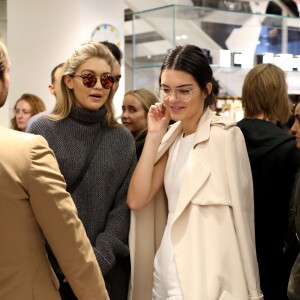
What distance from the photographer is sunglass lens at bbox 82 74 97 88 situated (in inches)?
119

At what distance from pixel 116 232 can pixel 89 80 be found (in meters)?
0.74

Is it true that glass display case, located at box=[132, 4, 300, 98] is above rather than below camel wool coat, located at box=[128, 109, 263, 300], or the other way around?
above

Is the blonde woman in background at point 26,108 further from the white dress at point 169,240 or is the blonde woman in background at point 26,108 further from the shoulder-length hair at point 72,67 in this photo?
the white dress at point 169,240

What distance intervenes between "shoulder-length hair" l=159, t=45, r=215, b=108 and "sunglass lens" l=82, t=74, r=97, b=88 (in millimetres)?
355

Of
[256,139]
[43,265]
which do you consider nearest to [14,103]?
[256,139]

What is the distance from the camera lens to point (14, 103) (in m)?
6.81

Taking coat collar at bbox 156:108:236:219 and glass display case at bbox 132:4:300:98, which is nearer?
coat collar at bbox 156:108:236:219

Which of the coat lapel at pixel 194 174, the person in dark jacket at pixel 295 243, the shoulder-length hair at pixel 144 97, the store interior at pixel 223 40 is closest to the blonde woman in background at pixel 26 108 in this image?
the store interior at pixel 223 40

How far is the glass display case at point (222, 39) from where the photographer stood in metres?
5.18

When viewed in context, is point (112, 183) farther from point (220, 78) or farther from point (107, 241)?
point (220, 78)

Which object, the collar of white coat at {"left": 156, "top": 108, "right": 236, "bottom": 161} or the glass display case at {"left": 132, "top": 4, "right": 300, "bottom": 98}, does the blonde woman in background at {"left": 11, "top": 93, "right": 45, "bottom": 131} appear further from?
the collar of white coat at {"left": 156, "top": 108, "right": 236, "bottom": 161}

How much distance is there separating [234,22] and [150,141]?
2839 mm

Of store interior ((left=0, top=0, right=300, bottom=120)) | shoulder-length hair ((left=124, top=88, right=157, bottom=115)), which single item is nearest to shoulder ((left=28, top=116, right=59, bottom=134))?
shoulder-length hair ((left=124, top=88, right=157, bottom=115))

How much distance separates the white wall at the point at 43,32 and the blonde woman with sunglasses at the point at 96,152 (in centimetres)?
349
